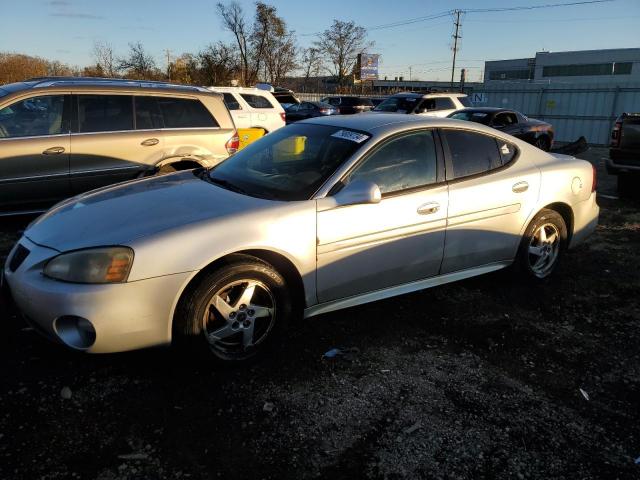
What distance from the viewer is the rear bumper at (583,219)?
4.75 metres

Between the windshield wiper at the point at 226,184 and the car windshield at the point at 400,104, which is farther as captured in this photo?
the car windshield at the point at 400,104

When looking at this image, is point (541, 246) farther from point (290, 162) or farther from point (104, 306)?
point (104, 306)

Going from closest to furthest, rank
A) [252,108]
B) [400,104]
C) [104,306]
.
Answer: [104,306]
[252,108]
[400,104]

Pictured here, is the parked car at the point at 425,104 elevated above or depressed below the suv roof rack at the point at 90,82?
below

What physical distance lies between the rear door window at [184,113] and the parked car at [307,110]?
15.9 m

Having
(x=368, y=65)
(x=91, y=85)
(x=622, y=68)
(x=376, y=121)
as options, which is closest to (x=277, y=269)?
(x=376, y=121)

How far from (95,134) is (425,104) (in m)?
11.3

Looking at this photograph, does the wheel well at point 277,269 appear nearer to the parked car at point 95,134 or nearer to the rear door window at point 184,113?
the parked car at point 95,134

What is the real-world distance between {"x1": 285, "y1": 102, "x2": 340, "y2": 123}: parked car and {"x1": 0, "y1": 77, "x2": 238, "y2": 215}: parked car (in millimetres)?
16052

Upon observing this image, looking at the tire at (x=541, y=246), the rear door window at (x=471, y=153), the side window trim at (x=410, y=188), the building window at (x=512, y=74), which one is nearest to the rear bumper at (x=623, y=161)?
the tire at (x=541, y=246)


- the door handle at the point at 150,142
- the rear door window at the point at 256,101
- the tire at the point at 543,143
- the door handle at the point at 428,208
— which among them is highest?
the rear door window at the point at 256,101

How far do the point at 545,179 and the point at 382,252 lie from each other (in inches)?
74.6

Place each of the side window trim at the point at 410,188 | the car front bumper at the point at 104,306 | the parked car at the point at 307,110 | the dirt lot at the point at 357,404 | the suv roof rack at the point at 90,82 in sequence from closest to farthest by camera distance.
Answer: the dirt lot at the point at 357,404, the car front bumper at the point at 104,306, the side window trim at the point at 410,188, the suv roof rack at the point at 90,82, the parked car at the point at 307,110

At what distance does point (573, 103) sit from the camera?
1902cm
